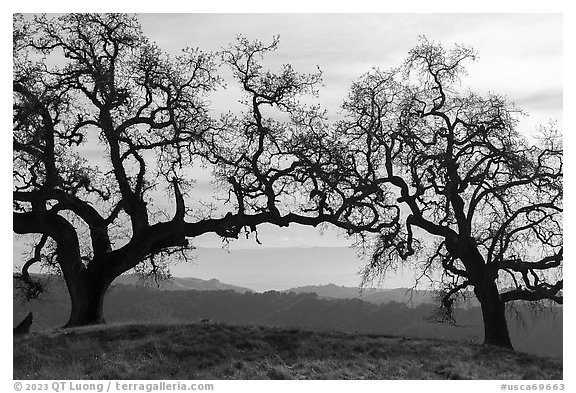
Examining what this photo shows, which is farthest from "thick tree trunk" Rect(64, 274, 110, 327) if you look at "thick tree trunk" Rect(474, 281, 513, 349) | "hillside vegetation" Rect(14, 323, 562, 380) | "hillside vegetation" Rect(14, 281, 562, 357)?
"hillside vegetation" Rect(14, 281, 562, 357)

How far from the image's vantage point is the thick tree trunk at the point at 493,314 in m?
28.5

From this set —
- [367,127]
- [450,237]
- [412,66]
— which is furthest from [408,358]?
[412,66]

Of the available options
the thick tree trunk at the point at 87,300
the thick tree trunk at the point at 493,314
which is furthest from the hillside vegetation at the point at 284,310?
the thick tree trunk at the point at 87,300

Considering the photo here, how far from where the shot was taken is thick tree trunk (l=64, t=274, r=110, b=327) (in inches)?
1131

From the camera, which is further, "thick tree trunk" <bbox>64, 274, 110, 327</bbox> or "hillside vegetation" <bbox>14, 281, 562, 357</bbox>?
"hillside vegetation" <bbox>14, 281, 562, 357</bbox>

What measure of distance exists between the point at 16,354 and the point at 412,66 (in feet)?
68.5

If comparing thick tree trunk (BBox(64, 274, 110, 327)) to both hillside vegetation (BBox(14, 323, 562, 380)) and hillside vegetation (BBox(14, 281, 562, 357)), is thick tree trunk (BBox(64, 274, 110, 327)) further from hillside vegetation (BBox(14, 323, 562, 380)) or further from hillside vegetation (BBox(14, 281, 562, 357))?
hillside vegetation (BBox(14, 281, 562, 357))

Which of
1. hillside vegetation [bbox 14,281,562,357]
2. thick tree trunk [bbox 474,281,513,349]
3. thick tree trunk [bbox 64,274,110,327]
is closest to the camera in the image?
thick tree trunk [bbox 474,281,513,349]

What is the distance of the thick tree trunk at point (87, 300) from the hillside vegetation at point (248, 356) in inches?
133

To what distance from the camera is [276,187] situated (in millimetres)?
29203

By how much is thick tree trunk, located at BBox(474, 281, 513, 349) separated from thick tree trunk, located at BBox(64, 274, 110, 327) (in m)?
17.9

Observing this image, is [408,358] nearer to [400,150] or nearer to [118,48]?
[400,150]

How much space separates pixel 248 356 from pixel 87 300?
10.5 m

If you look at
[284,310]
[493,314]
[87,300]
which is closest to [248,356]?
[87,300]
